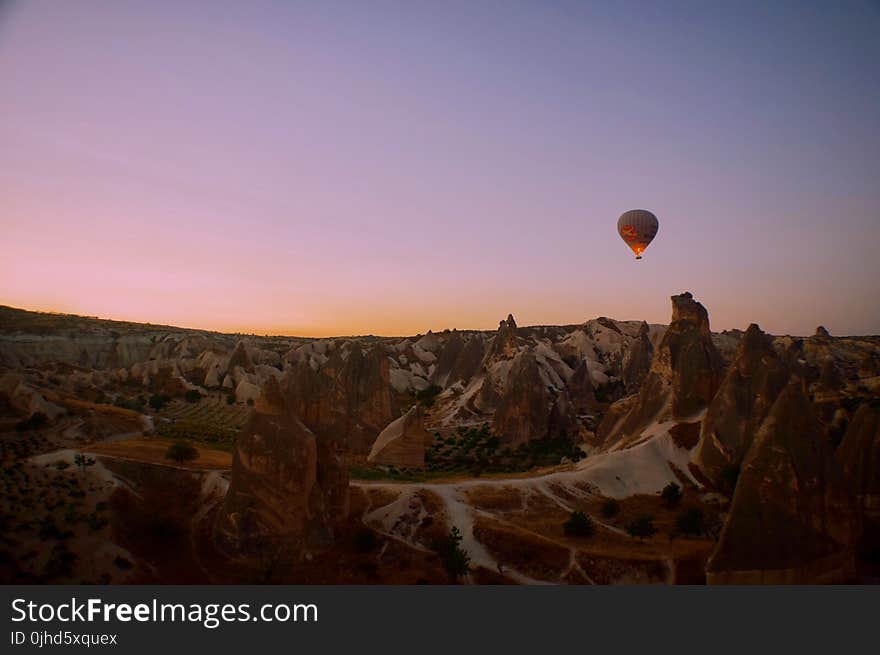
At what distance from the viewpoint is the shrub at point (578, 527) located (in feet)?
70.2

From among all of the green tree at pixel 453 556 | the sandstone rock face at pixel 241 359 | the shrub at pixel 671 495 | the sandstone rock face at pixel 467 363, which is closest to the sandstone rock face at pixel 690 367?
the shrub at pixel 671 495

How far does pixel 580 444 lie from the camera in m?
38.1

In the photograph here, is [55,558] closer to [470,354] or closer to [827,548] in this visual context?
[827,548]

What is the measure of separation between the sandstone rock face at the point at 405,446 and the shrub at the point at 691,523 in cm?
1502

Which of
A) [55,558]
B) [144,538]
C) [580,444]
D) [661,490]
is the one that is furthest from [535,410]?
[55,558]

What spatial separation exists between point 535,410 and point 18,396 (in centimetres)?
3130

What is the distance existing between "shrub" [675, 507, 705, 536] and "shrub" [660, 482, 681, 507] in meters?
2.07

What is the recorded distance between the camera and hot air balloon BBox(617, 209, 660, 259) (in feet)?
128

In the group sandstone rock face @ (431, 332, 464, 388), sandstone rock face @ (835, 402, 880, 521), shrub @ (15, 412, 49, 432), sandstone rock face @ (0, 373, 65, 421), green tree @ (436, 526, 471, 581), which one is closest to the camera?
green tree @ (436, 526, 471, 581)

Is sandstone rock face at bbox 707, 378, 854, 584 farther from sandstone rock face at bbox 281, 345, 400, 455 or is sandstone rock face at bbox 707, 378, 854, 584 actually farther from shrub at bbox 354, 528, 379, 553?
sandstone rock face at bbox 281, 345, 400, 455

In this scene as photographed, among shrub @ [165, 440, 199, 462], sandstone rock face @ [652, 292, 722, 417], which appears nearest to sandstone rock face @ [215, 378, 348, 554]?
shrub @ [165, 440, 199, 462]

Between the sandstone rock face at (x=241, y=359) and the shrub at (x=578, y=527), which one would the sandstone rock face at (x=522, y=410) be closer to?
the shrub at (x=578, y=527)

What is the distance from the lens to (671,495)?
24.3 meters

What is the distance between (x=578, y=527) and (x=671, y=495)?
5.49 m
